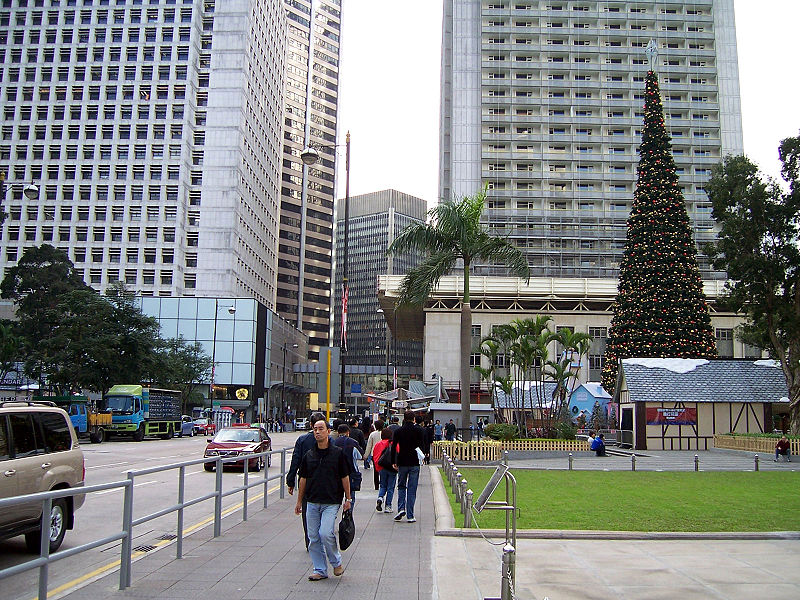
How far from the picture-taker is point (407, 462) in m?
12.9

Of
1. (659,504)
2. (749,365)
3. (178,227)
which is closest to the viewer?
(659,504)

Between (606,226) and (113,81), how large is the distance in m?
62.9

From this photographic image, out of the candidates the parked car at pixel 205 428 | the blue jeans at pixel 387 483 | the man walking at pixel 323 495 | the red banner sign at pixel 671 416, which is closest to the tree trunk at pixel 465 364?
the blue jeans at pixel 387 483

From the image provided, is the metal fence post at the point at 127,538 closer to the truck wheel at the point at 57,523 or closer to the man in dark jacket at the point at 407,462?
the truck wheel at the point at 57,523

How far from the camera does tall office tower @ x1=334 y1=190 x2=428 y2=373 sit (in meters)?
133

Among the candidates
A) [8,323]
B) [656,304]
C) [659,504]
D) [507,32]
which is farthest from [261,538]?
[507,32]

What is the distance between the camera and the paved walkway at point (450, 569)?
768cm

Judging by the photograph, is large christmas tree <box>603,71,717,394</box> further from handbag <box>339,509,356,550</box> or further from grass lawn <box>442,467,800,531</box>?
handbag <box>339,509,356,550</box>

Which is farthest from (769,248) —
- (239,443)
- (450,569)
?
(450,569)

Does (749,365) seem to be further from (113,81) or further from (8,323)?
(113,81)

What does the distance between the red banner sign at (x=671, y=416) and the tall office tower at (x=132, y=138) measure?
192 ft

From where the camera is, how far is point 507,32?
92125mm

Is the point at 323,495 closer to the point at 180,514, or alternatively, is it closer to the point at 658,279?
the point at 180,514

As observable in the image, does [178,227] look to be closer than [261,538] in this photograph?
No
